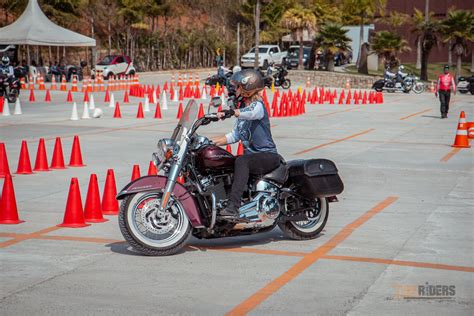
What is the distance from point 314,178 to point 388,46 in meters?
54.7

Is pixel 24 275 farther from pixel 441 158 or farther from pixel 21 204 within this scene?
pixel 441 158

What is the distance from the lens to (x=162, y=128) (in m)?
22.8

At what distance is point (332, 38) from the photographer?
6109 cm

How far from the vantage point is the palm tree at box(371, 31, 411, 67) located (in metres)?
61.5

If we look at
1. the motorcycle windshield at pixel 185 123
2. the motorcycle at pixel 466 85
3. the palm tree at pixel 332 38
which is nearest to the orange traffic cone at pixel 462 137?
the motorcycle windshield at pixel 185 123

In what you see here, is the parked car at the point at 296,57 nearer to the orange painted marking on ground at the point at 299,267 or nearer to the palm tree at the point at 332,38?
the palm tree at the point at 332,38

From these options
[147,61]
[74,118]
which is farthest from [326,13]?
[74,118]

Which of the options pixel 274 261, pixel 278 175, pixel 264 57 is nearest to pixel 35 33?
pixel 264 57

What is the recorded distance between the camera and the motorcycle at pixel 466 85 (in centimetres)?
4928

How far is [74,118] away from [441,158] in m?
12.1

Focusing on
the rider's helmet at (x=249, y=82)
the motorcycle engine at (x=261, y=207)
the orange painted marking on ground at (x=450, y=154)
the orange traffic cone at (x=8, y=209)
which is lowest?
the orange painted marking on ground at (x=450, y=154)

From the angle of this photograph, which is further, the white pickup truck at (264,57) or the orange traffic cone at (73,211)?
the white pickup truck at (264,57)

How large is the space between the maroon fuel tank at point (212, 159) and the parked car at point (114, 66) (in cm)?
4466

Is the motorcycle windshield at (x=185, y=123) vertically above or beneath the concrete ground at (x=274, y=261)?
above
